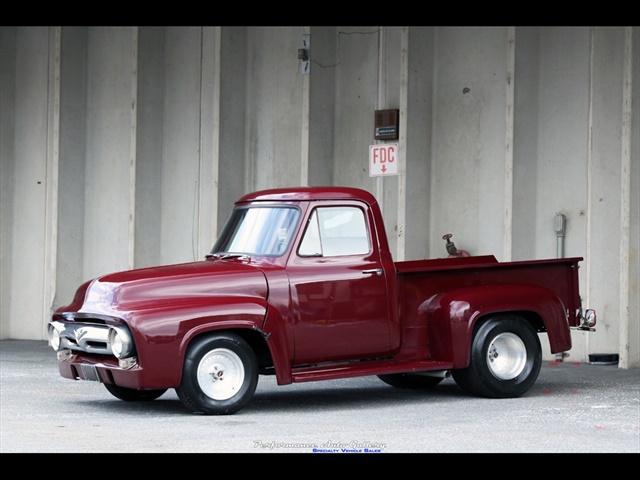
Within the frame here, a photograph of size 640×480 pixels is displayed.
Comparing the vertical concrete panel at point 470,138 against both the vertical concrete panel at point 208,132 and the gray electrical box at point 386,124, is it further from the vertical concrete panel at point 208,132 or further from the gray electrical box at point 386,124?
the vertical concrete panel at point 208,132

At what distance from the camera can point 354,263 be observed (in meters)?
10.5

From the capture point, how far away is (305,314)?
1016 cm

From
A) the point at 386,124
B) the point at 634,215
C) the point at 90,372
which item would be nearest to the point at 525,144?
the point at 634,215

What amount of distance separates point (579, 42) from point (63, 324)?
7887 millimetres

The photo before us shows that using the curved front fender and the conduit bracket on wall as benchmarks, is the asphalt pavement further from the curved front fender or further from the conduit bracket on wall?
the conduit bracket on wall

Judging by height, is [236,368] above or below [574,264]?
below

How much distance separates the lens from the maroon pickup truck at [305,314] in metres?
9.59

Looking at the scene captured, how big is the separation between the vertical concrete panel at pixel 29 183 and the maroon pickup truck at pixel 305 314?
7.84 m

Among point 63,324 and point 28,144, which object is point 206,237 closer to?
point 28,144

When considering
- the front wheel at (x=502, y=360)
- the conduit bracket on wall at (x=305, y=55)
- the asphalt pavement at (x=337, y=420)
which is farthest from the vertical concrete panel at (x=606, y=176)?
the conduit bracket on wall at (x=305, y=55)

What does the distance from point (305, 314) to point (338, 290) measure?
39cm

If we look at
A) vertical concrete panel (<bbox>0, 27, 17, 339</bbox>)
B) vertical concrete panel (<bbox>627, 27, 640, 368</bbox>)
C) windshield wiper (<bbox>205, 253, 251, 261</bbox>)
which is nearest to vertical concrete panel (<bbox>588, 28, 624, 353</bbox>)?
vertical concrete panel (<bbox>627, 27, 640, 368</bbox>)

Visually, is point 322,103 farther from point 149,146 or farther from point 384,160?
point 149,146

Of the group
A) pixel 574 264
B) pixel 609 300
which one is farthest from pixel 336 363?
pixel 609 300
